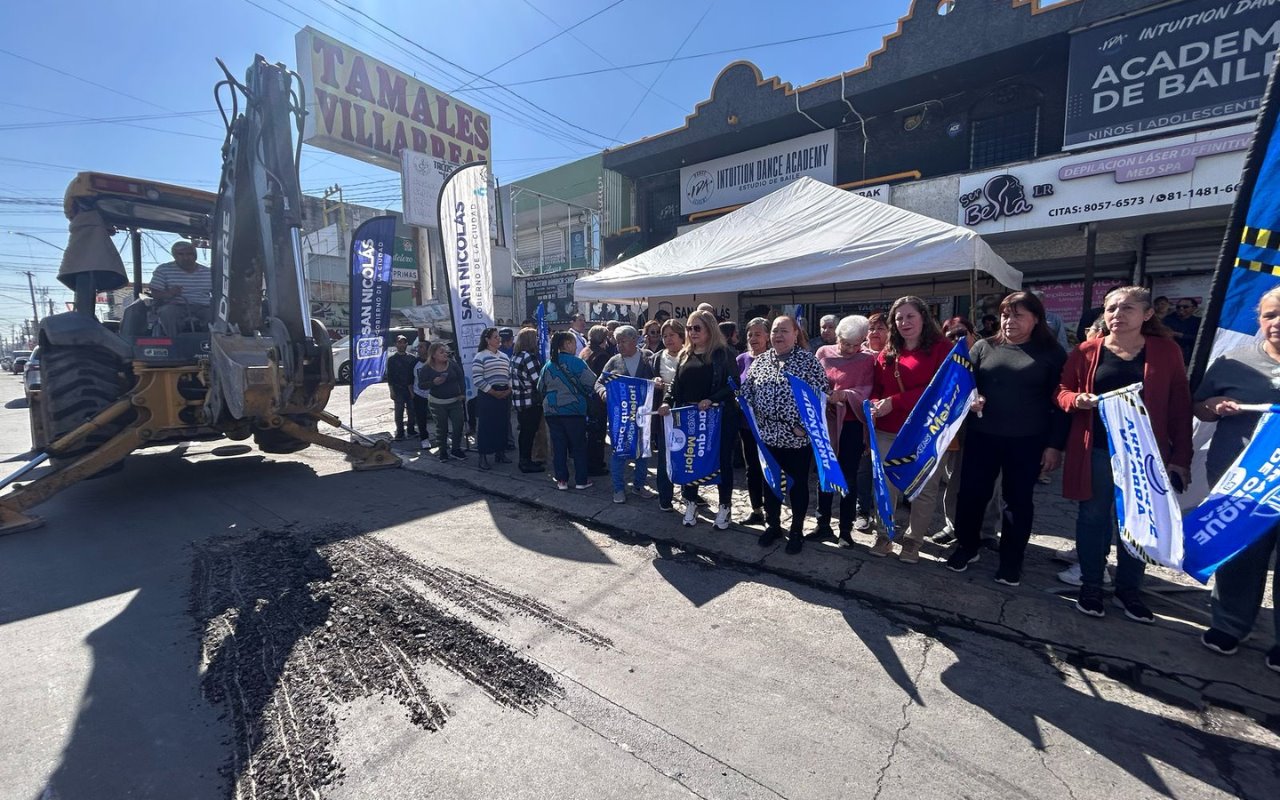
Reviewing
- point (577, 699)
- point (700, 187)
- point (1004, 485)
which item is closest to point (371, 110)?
point (700, 187)

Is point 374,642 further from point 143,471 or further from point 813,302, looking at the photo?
point 813,302

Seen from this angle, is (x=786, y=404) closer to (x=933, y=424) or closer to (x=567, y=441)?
(x=933, y=424)

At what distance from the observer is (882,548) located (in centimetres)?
405

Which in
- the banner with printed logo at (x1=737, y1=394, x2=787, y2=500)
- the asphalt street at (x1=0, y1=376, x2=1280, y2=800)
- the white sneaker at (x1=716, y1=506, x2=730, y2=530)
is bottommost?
the asphalt street at (x1=0, y1=376, x2=1280, y2=800)

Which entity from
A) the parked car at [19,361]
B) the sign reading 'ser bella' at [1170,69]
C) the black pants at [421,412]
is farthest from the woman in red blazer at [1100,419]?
the parked car at [19,361]

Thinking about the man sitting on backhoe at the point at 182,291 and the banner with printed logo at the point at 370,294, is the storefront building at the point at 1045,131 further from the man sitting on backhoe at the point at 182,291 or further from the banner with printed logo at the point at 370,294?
the man sitting on backhoe at the point at 182,291

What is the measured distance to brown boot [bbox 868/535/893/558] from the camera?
4.04m

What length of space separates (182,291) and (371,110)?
1410 cm

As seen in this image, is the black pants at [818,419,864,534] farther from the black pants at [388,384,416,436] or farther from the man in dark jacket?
→ the black pants at [388,384,416,436]

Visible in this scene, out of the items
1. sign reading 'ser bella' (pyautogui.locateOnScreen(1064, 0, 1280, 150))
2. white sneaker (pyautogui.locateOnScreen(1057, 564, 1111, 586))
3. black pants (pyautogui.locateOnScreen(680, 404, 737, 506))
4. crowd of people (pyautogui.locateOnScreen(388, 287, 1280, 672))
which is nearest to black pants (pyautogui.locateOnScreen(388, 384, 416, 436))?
crowd of people (pyautogui.locateOnScreen(388, 287, 1280, 672))

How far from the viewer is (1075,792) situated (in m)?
2.00

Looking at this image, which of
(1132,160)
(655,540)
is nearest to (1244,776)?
(655,540)

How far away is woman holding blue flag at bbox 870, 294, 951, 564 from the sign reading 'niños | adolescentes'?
10046 mm

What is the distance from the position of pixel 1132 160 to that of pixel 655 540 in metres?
9.71
